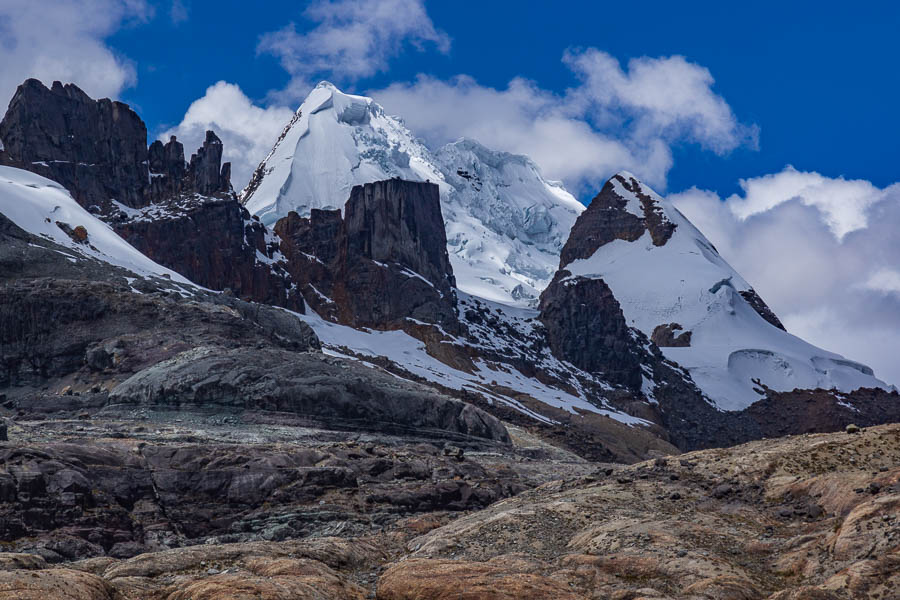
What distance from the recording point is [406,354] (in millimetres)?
182250

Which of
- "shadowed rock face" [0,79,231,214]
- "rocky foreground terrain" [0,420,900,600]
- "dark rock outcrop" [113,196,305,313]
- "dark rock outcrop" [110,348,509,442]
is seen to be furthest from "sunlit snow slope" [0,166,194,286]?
"rocky foreground terrain" [0,420,900,600]

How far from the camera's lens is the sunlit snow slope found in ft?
385

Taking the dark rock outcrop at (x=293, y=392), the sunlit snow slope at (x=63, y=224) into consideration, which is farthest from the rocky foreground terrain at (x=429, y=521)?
the sunlit snow slope at (x=63, y=224)

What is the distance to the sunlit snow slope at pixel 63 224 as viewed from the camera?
117244mm

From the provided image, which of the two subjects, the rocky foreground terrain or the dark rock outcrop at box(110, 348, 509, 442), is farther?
the dark rock outcrop at box(110, 348, 509, 442)

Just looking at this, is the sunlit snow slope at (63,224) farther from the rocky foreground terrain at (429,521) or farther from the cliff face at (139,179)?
the rocky foreground terrain at (429,521)

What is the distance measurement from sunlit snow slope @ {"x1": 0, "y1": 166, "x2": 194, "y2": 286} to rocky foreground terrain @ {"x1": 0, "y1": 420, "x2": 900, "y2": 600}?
6389cm

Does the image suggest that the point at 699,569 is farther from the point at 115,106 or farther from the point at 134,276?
the point at 115,106

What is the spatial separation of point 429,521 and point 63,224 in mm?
100701

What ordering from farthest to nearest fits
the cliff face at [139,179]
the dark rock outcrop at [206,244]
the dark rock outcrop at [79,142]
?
the dark rock outcrop at [206,244] < the cliff face at [139,179] < the dark rock outcrop at [79,142]

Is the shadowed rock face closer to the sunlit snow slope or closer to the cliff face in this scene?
the cliff face

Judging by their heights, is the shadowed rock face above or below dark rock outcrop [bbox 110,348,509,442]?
above

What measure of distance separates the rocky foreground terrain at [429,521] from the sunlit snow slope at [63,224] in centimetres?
6389

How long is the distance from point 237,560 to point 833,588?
1614 centimetres
